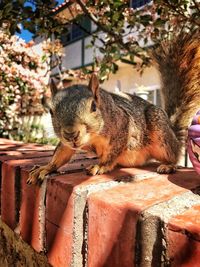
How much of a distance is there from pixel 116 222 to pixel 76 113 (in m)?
0.55

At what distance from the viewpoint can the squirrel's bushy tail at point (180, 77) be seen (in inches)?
49.8

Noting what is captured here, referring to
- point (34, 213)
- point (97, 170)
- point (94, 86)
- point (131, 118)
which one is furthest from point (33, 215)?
point (131, 118)

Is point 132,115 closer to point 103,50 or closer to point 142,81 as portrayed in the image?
point 103,50

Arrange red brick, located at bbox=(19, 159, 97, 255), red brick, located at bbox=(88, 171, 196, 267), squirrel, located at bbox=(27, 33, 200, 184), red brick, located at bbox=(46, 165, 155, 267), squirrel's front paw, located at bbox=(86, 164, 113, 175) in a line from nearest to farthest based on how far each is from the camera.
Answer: red brick, located at bbox=(88, 171, 196, 267) → red brick, located at bbox=(46, 165, 155, 267) → red brick, located at bbox=(19, 159, 97, 255) → squirrel's front paw, located at bbox=(86, 164, 113, 175) → squirrel, located at bbox=(27, 33, 200, 184)

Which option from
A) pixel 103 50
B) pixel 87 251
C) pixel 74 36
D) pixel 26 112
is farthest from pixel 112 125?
pixel 74 36

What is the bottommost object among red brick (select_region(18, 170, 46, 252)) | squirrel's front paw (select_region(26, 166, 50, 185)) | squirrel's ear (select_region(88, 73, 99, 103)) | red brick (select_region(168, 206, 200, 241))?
red brick (select_region(18, 170, 46, 252))

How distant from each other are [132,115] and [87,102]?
0.97 feet

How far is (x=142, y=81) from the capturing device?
8.21 m

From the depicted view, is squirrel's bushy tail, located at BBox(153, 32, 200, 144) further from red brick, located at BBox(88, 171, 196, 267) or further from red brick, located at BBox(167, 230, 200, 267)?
red brick, located at BBox(167, 230, 200, 267)

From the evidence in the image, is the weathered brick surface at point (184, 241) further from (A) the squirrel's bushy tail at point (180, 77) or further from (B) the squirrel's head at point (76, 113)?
(A) the squirrel's bushy tail at point (180, 77)

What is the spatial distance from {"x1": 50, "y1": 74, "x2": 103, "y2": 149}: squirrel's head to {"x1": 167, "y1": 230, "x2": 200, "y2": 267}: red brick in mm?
578

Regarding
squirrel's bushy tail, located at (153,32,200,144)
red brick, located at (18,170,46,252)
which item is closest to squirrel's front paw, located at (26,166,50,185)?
red brick, located at (18,170,46,252)

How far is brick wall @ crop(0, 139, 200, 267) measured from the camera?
1.75ft

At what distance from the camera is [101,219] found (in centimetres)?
63
